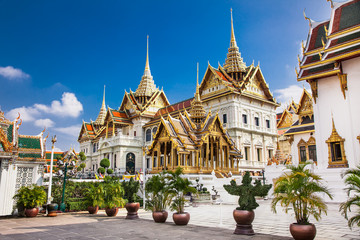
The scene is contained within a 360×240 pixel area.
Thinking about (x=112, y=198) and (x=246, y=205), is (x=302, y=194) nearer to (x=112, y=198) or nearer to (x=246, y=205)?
(x=246, y=205)

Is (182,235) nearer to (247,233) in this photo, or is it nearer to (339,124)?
(247,233)

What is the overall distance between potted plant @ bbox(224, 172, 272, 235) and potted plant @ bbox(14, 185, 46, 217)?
282 inches

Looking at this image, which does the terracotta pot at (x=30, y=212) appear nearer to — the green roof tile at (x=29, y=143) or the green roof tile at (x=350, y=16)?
the green roof tile at (x=29, y=143)

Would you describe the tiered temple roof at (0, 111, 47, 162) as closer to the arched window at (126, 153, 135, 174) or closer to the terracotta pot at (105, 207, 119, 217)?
the terracotta pot at (105, 207, 119, 217)

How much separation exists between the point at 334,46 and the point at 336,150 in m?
5.94

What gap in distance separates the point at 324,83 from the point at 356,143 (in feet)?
13.8

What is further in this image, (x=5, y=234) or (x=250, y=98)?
(x=250, y=98)

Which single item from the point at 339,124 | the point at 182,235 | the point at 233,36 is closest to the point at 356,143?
the point at 339,124

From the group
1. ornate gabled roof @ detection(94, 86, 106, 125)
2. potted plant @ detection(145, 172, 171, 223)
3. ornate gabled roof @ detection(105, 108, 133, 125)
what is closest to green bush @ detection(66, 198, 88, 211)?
potted plant @ detection(145, 172, 171, 223)

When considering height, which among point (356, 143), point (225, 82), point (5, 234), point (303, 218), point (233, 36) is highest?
point (233, 36)

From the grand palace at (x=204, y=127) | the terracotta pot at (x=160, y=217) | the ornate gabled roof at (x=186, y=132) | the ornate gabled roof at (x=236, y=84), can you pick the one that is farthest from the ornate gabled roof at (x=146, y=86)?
the terracotta pot at (x=160, y=217)

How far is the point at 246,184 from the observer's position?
744cm

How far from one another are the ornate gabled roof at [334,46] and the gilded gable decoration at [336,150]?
2.75m

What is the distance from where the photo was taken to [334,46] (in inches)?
639
